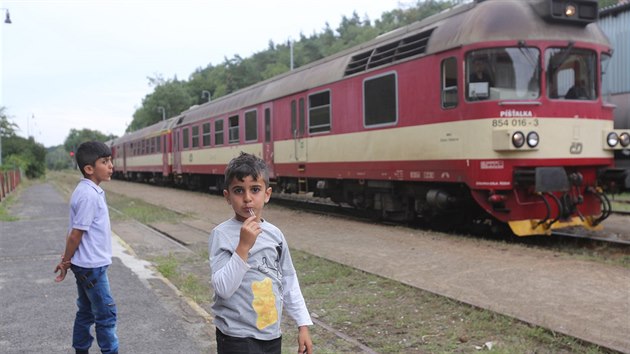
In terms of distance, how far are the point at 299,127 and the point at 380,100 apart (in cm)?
374

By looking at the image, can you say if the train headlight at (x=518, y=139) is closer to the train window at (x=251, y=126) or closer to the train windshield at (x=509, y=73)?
the train windshield at (x=509, y=73)

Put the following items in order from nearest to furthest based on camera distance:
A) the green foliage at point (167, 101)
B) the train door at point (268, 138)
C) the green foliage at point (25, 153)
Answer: the train door at point (268, 138), the green foliage at point (25, 153), the green foliage at point (167, 101)

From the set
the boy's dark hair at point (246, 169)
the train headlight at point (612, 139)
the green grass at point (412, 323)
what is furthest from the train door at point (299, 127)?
the boy's dark hair at point (246, 169)

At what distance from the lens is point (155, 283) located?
6.46 metres

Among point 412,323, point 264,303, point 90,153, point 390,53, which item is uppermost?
→ point 390,53

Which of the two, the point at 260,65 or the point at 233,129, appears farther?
the point at 260,65

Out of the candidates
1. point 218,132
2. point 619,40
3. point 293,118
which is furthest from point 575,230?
point 218,132

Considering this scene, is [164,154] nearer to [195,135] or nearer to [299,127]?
[195,135]

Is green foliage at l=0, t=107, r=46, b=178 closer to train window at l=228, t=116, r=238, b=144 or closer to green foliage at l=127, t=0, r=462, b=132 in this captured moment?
train window at l=228, t=116, r=238, b=144

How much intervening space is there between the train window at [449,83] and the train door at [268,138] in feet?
24.8

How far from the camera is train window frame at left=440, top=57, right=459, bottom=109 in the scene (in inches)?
354

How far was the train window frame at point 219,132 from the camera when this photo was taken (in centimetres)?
2029

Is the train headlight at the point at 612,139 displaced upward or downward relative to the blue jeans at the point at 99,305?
upward

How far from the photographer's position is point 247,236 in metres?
2.27
